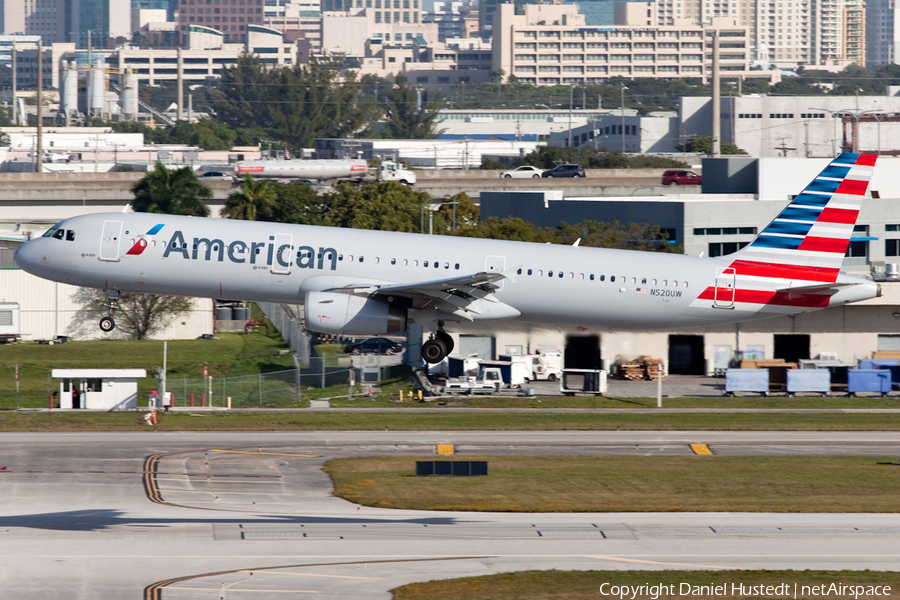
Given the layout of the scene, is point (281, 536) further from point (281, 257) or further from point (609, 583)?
point (281, 257)

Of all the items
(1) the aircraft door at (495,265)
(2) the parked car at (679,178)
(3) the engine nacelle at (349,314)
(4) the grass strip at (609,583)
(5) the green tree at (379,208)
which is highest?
(2) the parked car at (679,178)

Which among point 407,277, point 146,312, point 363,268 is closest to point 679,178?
point 146,312

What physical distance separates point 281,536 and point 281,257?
15.2 meters

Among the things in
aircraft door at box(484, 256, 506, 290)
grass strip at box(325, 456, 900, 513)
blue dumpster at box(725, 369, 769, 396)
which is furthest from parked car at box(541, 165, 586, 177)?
aircraft door at box(484, 256, 506, 290)

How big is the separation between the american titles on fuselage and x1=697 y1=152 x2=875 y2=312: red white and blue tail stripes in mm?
16224

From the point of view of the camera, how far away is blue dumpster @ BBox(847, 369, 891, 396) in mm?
69125

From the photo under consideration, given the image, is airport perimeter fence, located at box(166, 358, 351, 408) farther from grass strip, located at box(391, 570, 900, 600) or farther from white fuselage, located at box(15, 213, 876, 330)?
grass strip, located at box(391, 570, 900, 600)

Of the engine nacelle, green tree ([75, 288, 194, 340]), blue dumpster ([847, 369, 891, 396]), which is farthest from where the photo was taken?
green tree ([75, 288, 194, 340])

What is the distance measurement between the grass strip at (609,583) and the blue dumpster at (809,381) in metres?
40.0

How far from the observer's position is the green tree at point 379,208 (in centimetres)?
10756

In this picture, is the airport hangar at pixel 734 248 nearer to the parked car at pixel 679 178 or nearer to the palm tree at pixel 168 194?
the parked car at pixel 679 178

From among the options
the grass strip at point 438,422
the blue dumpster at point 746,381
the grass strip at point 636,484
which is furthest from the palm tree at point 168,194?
the grass strip at point 636,484

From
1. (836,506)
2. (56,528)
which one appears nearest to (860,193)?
(836,506)

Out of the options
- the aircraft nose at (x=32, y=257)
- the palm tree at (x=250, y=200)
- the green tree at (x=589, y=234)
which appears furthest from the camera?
the palm tree at (x=250, y=200)
